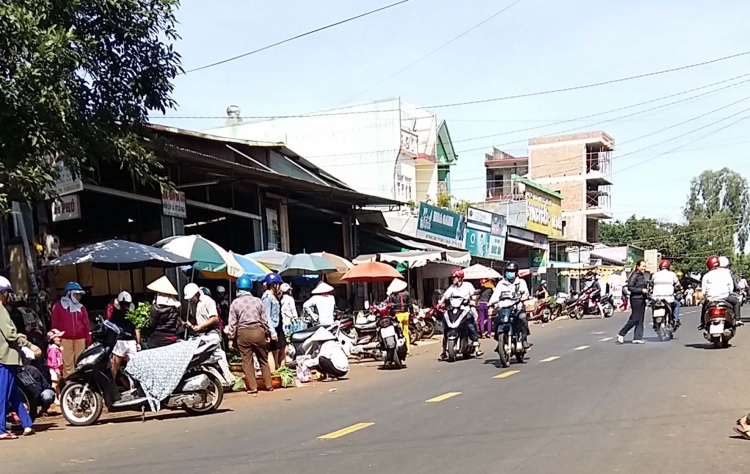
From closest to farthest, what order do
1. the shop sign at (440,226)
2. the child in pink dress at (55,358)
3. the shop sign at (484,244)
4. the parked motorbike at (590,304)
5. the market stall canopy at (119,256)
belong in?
the child in pink dress at (55,358)
the market stall canopy at (119,256)
the shop sign at (440,226)
the parked motorbike at (590,304)
the shop sign at (484,244)

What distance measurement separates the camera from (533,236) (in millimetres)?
42594

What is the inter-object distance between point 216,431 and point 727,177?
67.4 metres

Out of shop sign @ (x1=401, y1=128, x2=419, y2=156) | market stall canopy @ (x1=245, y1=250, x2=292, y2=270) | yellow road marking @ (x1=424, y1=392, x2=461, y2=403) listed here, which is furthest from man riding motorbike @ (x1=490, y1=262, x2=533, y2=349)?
shop sign @ (x1=401, y1=128, x2=419, y2=156)

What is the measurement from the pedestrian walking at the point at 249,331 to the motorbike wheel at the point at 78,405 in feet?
9.14

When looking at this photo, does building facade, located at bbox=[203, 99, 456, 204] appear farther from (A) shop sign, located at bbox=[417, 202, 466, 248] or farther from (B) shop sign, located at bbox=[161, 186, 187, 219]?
(B) shop sign, located at bbox=[161, 186, 187, 219]

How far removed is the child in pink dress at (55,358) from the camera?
10398mm

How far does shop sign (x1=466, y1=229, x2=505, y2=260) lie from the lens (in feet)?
Answer: 110

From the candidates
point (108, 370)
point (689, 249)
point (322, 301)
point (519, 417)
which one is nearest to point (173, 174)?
point (322, 301)

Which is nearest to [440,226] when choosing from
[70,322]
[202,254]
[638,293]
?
[638,293]

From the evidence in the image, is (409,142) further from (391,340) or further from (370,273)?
(391,340)

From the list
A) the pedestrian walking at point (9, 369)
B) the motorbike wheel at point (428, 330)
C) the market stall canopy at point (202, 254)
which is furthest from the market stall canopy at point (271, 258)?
the pedestrian walking at point (9, 369)

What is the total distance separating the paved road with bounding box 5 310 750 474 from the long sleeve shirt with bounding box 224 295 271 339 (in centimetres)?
109

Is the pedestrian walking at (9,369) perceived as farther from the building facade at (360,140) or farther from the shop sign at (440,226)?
the building facade at (360,140)

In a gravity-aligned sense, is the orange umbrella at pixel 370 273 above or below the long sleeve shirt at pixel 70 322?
above
